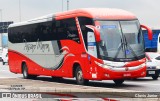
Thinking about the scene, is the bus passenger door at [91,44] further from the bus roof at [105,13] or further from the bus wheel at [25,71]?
the bus wheel at [25,71]

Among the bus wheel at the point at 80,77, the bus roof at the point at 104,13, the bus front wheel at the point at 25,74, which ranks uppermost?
the bus roof at the point at 104,13

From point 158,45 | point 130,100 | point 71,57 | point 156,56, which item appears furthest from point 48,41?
point 158,45

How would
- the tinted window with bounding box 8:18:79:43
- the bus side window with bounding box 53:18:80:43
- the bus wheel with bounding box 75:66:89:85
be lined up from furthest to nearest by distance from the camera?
the tinted window with bounding box 8:18:79:43 < the bus side window with bounding box 53:18:80:43 < the bus wheel with bounding box 75:66:89:85

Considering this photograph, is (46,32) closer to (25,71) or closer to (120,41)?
(25,71)

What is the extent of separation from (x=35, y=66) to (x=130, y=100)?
15016 millimetres

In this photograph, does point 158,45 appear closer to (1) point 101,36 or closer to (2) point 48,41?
(2) point 48,41

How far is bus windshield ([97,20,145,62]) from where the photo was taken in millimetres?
21422

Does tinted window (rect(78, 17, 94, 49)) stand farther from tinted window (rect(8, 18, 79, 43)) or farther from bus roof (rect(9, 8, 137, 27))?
tinted window (rect(8, 18, 79, 43))

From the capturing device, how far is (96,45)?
70.3ft

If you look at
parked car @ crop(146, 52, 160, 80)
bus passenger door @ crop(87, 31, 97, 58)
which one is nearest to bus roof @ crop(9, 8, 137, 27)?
bus passenger door @ crop(87, 31, 97, 58)

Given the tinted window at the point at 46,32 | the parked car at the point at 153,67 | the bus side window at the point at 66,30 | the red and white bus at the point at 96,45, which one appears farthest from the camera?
the parked car at the point at 153,67

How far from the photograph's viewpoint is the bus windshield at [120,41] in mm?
21422

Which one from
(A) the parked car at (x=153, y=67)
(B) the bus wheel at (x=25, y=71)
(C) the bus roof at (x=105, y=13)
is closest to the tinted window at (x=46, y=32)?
(C) the bus roof at (x=105, y=13)

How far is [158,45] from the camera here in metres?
50.1
